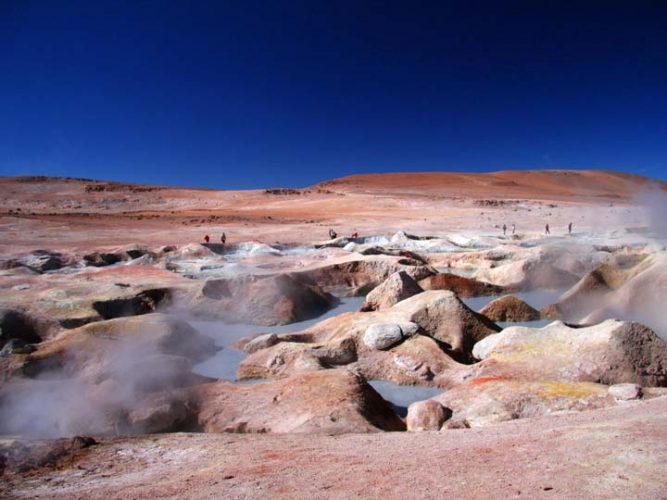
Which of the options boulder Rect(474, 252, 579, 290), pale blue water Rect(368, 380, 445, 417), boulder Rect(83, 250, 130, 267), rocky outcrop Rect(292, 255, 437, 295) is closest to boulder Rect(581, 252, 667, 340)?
boulder Rect(474, 252, 579, 290)

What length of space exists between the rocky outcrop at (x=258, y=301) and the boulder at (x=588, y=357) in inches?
204

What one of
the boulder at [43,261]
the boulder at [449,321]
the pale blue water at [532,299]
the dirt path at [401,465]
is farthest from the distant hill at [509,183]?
the dirt path at [401,465]

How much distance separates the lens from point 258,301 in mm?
11289

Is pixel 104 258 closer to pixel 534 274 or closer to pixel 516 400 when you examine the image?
pixel 534 274

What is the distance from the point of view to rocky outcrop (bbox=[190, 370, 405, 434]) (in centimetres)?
511

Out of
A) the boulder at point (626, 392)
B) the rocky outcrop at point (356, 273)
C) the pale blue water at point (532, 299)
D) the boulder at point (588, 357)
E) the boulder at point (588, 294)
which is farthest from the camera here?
the rocky outcrop at point (356, 273)

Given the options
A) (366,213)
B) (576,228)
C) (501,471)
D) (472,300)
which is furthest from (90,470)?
(366,213)

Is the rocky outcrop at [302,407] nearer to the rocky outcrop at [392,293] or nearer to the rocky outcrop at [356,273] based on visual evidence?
the rocky outcrop at [392,293]

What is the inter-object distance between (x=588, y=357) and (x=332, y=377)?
10.5 ft

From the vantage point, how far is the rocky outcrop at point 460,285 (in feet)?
40.2

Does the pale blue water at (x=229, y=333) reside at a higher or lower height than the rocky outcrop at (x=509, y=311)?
lower

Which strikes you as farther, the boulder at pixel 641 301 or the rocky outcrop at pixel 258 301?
the rocky outcrop at pixel 258 301

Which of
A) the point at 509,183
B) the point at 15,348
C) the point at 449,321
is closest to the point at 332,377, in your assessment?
the point at 449,321

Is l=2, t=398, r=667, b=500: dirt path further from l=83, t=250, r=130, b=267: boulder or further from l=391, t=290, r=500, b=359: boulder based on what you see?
l=83, t=250, r=130, b=267: boulder
